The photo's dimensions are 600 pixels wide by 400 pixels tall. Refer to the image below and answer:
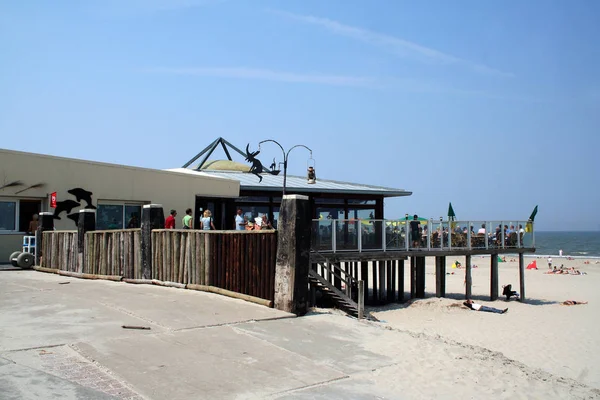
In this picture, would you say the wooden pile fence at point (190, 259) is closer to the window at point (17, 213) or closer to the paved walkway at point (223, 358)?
the paved walkway at point (223, 358)

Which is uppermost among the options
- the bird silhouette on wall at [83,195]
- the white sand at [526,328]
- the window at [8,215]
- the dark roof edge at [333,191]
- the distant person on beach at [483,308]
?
the dark roof edge at [333,191]

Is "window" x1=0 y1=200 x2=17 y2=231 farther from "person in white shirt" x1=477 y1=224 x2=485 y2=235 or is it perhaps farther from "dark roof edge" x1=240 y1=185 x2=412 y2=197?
"person in white shirt" x1=477 y1=224 x2=485 y2=235

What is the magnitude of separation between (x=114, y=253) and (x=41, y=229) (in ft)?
18.5

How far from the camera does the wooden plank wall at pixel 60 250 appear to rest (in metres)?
17.0

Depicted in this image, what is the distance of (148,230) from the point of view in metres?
13.9

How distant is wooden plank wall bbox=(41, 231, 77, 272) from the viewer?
17.0 m

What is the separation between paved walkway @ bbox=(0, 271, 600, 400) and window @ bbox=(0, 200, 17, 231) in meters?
11.4

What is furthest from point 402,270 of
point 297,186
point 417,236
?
point 297,186

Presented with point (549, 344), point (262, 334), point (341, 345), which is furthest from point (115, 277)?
point (549, 344)

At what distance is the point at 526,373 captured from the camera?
8188 millimetres

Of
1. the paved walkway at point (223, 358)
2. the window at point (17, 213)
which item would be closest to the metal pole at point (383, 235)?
the paved walkway at point (223, 358)

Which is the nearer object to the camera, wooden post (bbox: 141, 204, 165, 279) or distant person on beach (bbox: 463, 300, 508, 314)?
wooden post (bbox: 141, 204, 165, 279)

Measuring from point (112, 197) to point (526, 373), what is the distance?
18.3 metres

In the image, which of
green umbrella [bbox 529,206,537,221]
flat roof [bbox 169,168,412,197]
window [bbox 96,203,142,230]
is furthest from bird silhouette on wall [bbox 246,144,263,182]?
green umbrella [bbox 529,206,537,221]
